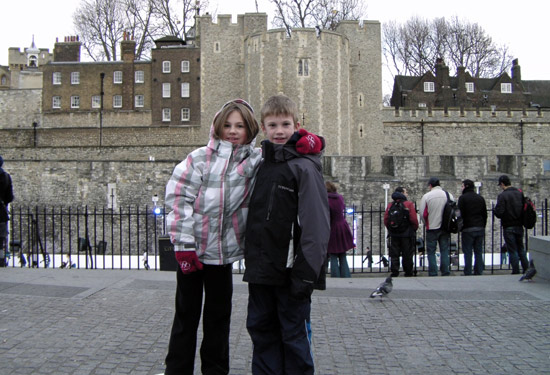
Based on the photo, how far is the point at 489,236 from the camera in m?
18.5

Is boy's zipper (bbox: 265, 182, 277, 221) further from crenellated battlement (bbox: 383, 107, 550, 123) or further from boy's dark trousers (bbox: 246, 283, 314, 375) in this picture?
crenellated battlement (bbox: 383, 107, 550, 123)

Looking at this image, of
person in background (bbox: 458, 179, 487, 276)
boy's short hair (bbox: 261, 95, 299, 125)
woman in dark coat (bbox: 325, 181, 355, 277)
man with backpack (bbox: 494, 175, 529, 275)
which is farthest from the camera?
person in background (bbox: 458, 179, 487, 276)

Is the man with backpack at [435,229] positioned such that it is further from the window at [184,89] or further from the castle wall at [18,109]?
the castle wall at [18,109]

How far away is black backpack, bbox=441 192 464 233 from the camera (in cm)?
894

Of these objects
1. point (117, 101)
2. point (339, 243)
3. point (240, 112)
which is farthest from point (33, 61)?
point (240, 112)

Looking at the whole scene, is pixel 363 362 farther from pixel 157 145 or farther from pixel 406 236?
pixel 157 145

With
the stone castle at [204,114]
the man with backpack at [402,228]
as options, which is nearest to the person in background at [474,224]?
the man with backpack at [402,228]

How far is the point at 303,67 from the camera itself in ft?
94.4

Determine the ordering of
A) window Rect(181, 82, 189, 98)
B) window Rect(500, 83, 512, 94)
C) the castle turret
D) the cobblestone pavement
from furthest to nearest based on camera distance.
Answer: window Rect(500, 83, 512, 94), the castle turret, window Rect(181, 82, 189, 98), the cobblestone pavement

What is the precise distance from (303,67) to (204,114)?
24.2ft

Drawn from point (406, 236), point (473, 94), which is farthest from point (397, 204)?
point (473, 94)

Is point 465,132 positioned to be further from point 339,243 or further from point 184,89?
point 339,243

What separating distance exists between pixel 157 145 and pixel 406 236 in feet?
82.7

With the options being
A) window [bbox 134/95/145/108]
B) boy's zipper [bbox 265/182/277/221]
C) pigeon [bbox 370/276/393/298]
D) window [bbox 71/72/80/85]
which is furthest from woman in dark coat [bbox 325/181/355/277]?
window [bbox 71/72/80/85]
